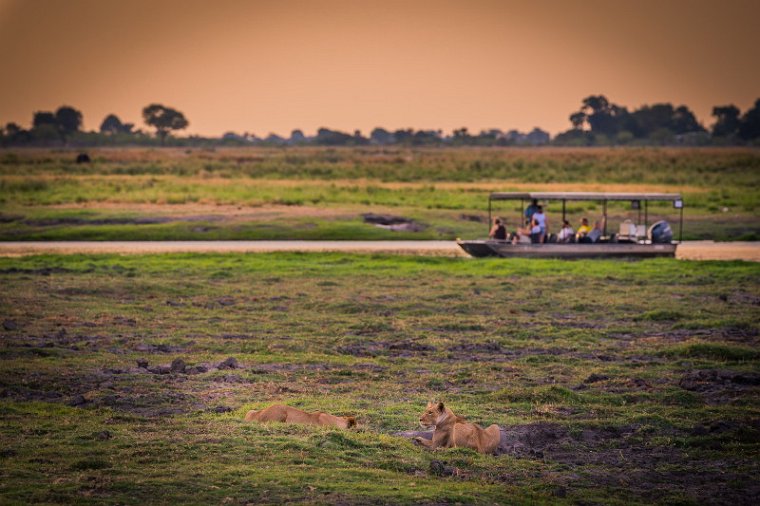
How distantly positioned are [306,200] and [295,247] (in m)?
15.2

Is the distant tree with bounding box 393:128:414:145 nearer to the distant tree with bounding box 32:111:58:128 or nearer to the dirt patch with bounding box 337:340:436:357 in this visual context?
the distant tree with bounding box 32:111:58:128

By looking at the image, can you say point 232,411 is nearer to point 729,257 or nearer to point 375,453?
point 375,453

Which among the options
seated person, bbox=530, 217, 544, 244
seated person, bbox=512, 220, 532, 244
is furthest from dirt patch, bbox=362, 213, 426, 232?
seated person, bbox=530, 217, 544, 244

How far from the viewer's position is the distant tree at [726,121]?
187625mm

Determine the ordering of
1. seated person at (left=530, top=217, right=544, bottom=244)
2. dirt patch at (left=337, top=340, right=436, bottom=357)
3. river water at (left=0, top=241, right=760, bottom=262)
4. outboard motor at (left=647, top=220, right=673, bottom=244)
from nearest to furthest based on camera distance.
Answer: dirt patch at (left=337, top=340, right=436, bottom=357) < seated person at (left=530, top=217, right=544, bottom=244) < outboard motor at (left=647, top=220, right=673, bottom=244) < river water at (left=0, top=241, right=760, bottom=262)

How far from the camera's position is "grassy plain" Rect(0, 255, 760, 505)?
1034 cm

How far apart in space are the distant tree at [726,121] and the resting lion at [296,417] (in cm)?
18253

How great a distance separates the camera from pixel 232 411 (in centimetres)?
1317

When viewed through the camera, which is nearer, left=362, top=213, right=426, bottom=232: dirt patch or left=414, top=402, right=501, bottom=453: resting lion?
left=414, top=402, right=501, bottom=453: resting lion

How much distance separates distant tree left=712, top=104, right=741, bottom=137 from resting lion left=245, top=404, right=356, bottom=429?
183m

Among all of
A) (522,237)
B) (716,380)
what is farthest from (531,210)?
(716,380)

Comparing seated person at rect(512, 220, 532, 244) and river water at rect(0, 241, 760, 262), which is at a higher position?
seated person at rect(512, 220, 532, 244)

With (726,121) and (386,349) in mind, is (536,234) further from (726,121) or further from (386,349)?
(726,121)

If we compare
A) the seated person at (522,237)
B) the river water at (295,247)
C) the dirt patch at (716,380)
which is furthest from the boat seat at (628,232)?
the dirt patch at (716,380)
